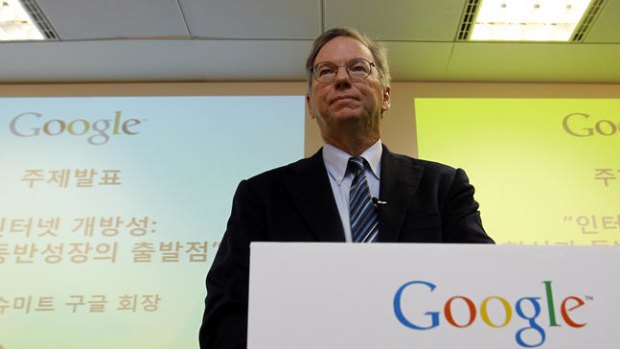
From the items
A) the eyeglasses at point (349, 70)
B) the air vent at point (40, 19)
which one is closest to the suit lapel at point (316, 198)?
the eyeglasses at point (349, 70)

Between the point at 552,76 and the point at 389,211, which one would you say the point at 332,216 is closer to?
the point at 389,211

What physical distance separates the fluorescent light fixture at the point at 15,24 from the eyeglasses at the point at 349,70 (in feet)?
6.59

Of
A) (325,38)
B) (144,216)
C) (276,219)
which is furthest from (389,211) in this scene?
(144,216)

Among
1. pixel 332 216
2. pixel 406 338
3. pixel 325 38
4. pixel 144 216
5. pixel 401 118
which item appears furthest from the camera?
pixel 401 118

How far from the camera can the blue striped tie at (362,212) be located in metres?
1.07

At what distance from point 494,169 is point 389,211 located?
175 centimetres

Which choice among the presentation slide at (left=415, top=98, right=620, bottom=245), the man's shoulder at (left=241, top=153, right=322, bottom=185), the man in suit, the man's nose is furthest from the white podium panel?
the presentation slide at (left=415, top=98, right=620, bottom=245)

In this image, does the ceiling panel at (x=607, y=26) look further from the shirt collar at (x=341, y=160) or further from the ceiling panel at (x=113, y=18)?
the ceiling panel at (x=113, y=18)

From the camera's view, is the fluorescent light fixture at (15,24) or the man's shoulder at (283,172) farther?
the fluorescent light fixture at (15,24)

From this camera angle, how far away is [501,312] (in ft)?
1.69

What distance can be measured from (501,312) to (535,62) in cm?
271

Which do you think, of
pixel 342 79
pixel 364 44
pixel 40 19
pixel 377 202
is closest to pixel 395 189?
pixel 377 202

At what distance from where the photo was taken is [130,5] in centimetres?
257

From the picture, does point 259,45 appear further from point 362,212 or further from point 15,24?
point 362,212
